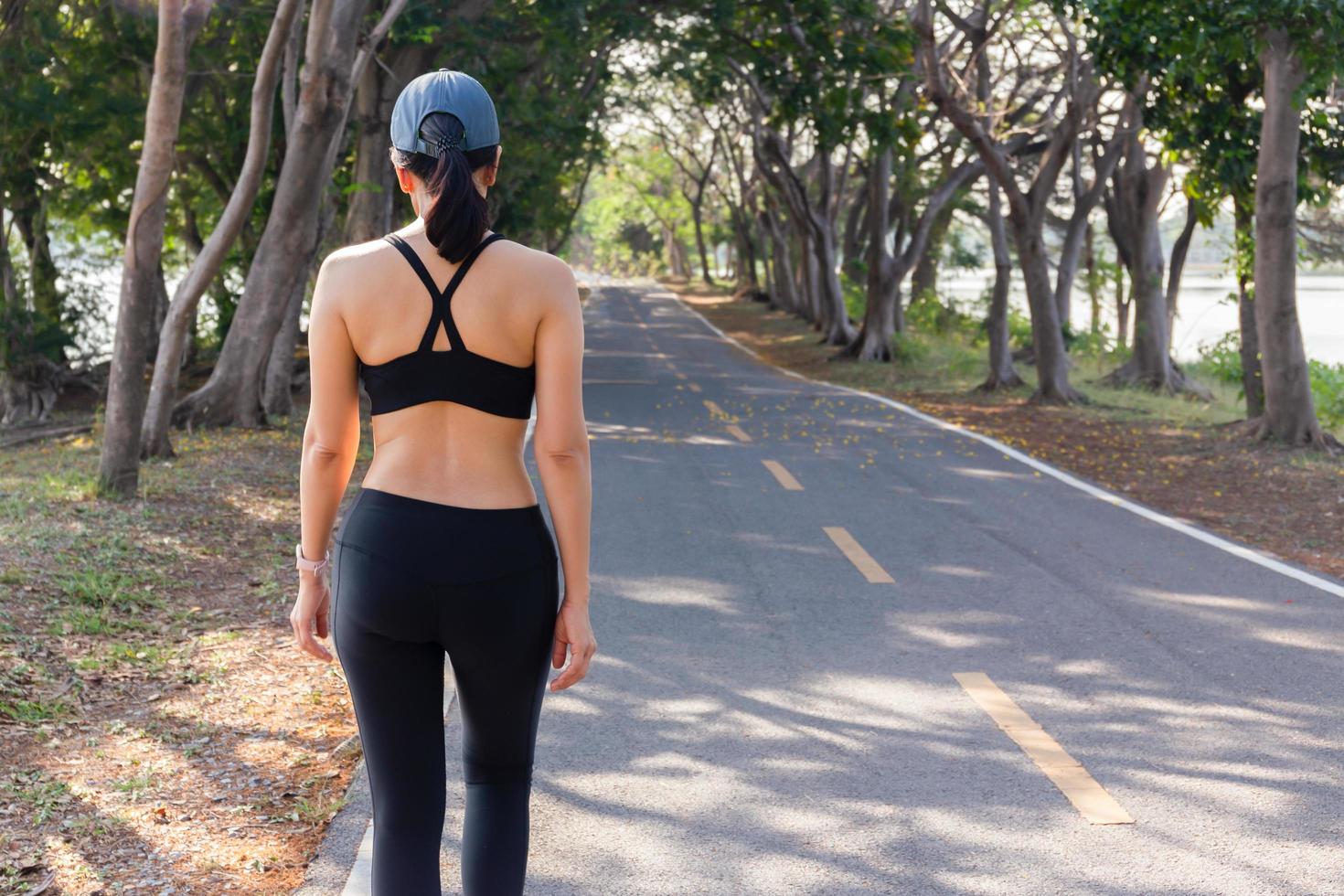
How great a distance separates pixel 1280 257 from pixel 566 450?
1341cm

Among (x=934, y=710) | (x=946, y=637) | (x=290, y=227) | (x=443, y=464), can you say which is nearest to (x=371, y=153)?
(x=290, y=227)

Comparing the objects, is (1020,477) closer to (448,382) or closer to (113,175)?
(448,382)

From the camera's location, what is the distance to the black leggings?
8.89ft

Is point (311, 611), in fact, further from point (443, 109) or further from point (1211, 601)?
point (1211, 601)

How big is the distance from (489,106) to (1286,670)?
5250mm

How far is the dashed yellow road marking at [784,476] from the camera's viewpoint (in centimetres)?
1205

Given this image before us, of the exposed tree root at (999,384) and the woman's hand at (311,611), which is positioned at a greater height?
the woman's hand at (311,611)

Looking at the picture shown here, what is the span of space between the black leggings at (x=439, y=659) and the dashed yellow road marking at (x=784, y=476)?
29.7 ft

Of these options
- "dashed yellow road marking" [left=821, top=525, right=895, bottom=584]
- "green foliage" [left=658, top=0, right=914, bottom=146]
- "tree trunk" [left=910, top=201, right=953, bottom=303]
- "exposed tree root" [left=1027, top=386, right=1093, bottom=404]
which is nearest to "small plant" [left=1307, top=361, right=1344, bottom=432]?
"exposed tree root" [left=1027, top=386, right=1093, bottom=404]

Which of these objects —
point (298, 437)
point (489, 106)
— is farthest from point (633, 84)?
point (489, 106)

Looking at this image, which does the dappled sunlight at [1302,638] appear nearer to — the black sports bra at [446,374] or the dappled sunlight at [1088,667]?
the dappled sunlight at [1088,667]

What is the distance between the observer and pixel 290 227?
14.1 metres

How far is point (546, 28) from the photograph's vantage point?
18.8m

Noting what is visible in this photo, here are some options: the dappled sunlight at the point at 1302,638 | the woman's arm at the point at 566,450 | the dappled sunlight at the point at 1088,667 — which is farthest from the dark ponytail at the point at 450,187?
the dappled sunlight at the point at 1302,638
